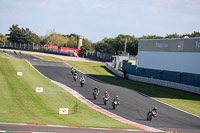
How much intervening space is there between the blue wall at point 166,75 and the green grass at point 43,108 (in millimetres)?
20100

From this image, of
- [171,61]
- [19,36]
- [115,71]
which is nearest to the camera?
[171,61]

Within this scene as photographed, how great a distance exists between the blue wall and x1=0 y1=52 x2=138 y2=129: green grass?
65.9ft

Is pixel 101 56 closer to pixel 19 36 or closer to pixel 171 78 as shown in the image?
pixel 171 78

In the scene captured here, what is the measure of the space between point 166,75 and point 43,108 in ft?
102

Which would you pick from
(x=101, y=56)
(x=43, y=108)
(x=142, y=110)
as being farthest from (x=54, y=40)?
(x=43, y=108)

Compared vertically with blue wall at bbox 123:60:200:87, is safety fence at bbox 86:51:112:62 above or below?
above

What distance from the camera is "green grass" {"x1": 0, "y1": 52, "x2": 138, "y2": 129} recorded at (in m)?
22.6

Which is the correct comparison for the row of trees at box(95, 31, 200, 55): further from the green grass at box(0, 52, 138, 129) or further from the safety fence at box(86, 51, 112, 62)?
the green grass at box(0, 52, 138, 129)

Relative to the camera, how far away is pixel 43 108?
88.4 ft

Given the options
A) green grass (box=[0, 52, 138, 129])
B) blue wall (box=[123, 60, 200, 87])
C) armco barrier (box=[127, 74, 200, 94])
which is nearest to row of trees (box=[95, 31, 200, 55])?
blue wall (box=[123, 60, 200, 87])

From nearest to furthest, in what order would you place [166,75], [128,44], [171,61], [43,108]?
[43,108] → [166,75] → [171,61] → [128,44]

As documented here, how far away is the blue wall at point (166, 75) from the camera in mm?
46375

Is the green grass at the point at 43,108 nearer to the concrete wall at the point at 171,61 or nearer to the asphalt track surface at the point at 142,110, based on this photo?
the asphalt track surface at the point at 142,110

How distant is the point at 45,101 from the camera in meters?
30.0
